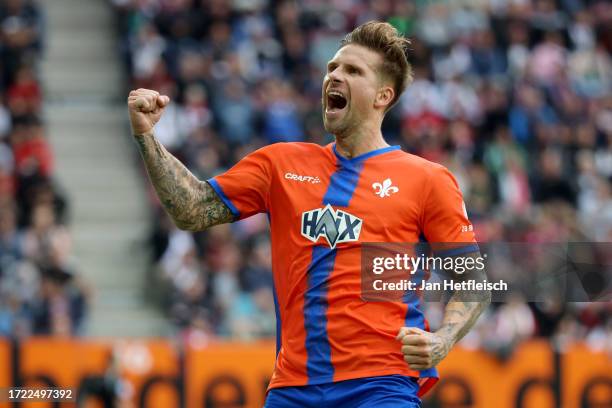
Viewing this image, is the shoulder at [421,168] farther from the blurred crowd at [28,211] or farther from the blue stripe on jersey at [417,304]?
the blurred crowd at [28,211]

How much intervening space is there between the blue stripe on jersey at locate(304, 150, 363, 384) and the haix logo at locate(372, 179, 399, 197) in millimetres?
96

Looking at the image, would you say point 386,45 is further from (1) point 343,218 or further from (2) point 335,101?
(1) point 343,218

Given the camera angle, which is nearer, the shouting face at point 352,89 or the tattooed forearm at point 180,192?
the tattooed forearm at point 180,192

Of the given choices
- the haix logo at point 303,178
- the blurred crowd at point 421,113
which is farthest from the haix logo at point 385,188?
the blurred crowd at point 421,113

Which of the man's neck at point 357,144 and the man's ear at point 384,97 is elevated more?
the man's ear at point 384,97

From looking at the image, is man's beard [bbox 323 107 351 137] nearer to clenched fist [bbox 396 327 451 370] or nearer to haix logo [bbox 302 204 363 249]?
haix logo [bbox 302 204 363 249]

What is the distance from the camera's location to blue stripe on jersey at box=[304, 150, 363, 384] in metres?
5.40

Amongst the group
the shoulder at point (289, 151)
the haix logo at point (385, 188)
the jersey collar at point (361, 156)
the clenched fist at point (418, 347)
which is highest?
the shoulder at point (289, 151)

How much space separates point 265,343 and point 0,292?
2559 millimetres

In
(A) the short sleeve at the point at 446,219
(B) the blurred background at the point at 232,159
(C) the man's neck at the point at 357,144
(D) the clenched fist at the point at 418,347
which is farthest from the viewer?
(B) the blurred background at the point at 232,159

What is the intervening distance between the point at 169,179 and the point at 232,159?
9157 mm

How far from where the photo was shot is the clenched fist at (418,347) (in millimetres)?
5070

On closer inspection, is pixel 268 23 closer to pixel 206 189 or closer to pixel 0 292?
pixel 0 292

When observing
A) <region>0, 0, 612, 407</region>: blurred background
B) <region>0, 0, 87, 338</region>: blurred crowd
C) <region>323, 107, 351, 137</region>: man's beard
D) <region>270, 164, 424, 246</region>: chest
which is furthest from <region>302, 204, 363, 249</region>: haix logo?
<region>0, 0, 87, 338</region>: blurred crowd
